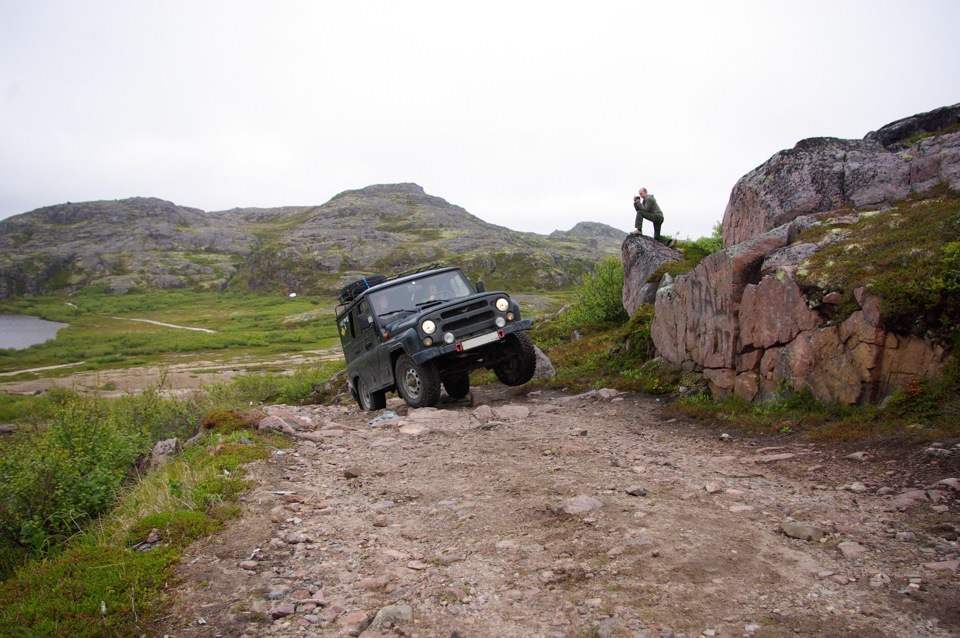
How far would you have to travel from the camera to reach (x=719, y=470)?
5.66 metres

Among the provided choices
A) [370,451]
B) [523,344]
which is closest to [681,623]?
[370,451]

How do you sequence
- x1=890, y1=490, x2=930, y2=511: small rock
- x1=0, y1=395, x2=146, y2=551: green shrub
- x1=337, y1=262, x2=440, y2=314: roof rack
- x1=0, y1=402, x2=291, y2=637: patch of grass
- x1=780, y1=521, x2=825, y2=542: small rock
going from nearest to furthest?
x1=0, y1=402, x2=291, y2=637: patch of grass
x1=780, y1=521, x2=825, y2=542: small rock
x1=890, y1=490, x2=930, y2=511: small rock
x1=0, y1=395, x2=146, y2=551: green shrub
x1=337, y1=262, x2=440, y2=314: roof rack

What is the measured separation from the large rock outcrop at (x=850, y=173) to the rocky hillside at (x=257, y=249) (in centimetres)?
8491

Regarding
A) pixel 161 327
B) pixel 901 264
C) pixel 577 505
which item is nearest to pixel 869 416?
pixel 901 264

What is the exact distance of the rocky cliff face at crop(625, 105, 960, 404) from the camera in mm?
6289

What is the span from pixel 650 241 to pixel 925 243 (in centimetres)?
960

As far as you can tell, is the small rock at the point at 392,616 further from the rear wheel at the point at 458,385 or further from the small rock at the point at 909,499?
the rear wheel at the point at 458,385

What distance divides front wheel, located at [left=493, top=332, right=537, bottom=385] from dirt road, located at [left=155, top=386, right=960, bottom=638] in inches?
179

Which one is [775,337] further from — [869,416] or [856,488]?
[856,488]

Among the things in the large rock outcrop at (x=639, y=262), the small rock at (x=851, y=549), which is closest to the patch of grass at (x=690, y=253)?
the large rock outcrop at (x=639, y=262)

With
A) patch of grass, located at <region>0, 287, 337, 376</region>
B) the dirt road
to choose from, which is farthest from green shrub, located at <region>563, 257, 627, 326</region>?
patch of grass, located at <region>0, 287, 337, 376</region>

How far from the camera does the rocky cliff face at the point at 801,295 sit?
6289 mm

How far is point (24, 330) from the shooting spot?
90250 millimetres

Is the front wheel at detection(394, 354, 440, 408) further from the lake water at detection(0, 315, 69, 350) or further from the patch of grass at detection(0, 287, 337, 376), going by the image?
the lake water at detection(0, 315, 69, 350)
